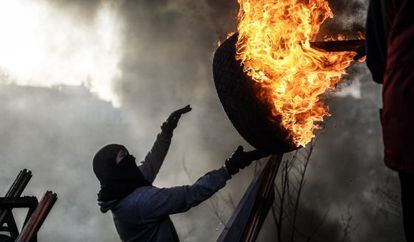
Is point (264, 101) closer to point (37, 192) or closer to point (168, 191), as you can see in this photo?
point (168, 191)

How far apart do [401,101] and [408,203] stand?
344 mm

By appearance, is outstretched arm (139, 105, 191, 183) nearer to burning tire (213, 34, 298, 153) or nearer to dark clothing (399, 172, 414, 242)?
burning tire (213, 34, 298, 153)

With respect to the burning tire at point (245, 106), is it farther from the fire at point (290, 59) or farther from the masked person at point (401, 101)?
the masked person at point (401, 101)

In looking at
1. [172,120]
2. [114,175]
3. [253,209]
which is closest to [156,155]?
[172,120]

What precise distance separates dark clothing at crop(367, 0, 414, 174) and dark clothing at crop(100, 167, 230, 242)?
6.66 feet

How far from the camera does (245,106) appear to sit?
259 centimetres

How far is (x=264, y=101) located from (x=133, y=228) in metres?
1.79

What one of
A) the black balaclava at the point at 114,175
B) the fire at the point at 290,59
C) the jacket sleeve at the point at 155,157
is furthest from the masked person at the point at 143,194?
the jacket sleeve at the point at 155,157

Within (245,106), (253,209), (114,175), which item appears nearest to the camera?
(245,106)

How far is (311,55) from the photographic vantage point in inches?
105

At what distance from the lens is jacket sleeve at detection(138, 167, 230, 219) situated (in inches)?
129

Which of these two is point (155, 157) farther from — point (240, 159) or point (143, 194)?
point (240, 159)

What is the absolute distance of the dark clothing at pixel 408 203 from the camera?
1276 millimetres

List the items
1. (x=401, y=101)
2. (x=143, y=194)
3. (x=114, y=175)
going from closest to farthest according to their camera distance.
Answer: (x=401, y=101)
(x=143, y=194)
(x=114, y=175)
